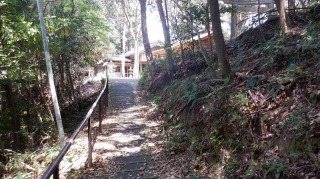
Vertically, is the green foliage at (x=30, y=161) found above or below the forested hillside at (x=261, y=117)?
below

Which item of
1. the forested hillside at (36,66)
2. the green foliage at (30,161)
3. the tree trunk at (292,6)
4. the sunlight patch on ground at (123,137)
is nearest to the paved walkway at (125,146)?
the sunlight patch on ground at (123,137)

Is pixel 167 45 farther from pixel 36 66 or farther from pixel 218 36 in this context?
pixel 218 36

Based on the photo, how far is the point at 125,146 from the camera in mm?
6355

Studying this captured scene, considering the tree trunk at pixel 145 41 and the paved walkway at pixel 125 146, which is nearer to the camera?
the paved walkway at pixel 125 146

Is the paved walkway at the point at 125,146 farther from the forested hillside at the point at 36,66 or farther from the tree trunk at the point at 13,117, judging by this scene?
the tree trunk at the point at 13,117

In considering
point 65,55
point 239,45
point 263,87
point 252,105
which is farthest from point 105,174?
point 65,55

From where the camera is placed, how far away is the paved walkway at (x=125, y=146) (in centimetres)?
490

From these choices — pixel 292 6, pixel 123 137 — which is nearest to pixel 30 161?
pixel 123 137

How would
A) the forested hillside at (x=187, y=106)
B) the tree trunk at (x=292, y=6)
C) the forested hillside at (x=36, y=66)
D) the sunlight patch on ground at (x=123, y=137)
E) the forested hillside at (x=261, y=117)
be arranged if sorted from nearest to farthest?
the forested hillside at (x=261, y=117)
the forested hillside at (x=187, y=106)
the sunlight patch on ground at (x=123, y=137)
the forested hillside at (x=36, y=66)
the tree trunk at (x=292, y=6)

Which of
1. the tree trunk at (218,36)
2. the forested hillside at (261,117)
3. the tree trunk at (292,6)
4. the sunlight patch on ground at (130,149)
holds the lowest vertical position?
the sunlight patch on ground at (130,149)

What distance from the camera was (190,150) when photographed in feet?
17.4

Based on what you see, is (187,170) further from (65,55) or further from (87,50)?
(87,50)

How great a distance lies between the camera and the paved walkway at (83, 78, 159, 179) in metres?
4.90

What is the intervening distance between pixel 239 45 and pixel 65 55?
701cm
